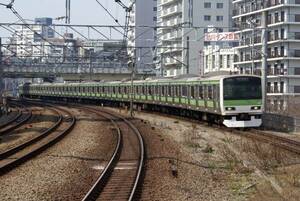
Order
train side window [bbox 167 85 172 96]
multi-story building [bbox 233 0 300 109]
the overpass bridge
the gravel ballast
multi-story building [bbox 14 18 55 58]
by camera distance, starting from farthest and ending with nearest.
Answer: the overpass bridge < multi-story building [bbox 233 0 300 109] < multi-story building [bbox 14 18 55 58] < train side window [bbox 167 85 172 96] < the gravel ballast

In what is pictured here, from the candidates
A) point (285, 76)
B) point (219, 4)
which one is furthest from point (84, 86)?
point (219, 4)

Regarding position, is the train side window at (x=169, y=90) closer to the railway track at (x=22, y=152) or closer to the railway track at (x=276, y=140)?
the railway track at (x=276, y=140)

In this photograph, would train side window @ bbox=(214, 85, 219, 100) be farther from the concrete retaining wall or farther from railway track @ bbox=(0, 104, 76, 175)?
railway track @ bbox=(0, 104, 76, 175)

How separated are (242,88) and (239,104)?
83 cm

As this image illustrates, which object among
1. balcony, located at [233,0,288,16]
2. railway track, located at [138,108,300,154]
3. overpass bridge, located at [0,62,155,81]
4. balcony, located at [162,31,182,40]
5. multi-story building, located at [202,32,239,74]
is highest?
balcony, located at [233,0,288,16]

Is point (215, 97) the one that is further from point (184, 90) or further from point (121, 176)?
point (121, 176)

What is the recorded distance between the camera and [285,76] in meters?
61.8

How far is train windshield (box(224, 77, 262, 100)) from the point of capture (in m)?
25.8

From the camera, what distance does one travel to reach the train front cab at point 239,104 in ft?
84.0

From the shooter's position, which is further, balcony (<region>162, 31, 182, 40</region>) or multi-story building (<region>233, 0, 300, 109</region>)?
balcony (<region>162, 31, 182, 40</region>)

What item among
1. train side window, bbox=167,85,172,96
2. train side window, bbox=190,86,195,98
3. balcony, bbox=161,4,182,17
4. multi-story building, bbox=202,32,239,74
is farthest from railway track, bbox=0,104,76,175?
balcony, bbox=161,4,182,17

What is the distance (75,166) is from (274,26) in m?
53.1

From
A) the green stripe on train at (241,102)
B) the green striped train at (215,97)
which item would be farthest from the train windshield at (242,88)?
the green stripe on train at (241,102)

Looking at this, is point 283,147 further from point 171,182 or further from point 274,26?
point 274,26
